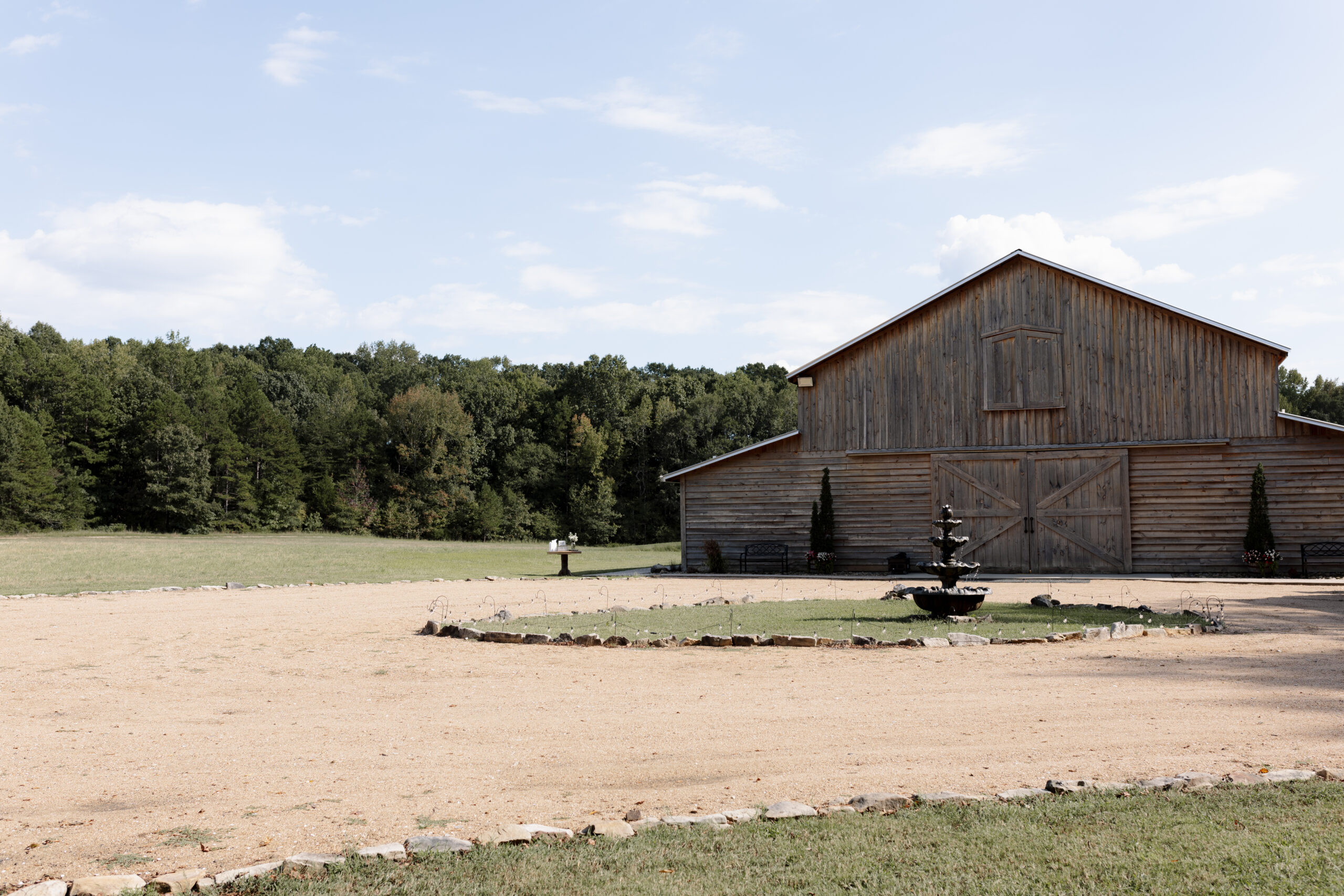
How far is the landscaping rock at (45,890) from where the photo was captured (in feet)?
14.4

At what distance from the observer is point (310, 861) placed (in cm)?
480

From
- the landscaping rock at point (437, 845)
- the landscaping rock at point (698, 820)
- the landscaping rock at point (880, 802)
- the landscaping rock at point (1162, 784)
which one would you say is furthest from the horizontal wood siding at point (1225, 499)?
Answer: the landscaping rock at point (437, 845)

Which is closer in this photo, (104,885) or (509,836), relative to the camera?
(104,885)

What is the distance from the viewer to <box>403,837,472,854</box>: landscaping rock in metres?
5.00

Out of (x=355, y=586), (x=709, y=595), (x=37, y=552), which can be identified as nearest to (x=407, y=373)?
(x=37, y=552)

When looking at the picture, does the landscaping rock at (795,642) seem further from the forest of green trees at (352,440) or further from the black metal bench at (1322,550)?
the forest of green trees at (352,440)

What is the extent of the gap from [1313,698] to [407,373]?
246 feet

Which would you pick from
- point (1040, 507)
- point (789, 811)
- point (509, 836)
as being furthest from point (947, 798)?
point (1040, 507)

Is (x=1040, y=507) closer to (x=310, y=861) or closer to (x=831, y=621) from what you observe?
(x=831, y=621)

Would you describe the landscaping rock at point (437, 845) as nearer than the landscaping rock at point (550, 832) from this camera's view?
Yes

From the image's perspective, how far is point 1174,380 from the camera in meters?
26.7

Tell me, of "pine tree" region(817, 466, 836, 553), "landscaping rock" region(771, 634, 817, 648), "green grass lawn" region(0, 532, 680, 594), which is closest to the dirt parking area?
"landscaping rock" region(771, 634, 817, 648)

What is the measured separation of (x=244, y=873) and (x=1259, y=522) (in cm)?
2701

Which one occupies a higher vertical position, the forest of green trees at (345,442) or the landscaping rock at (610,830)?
the forest of green trees at (345,442)
